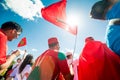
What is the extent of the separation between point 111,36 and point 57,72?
8.50 ft

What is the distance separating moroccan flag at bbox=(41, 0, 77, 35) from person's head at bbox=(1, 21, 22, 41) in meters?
1.25

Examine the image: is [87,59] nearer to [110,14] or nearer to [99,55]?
[99,55]

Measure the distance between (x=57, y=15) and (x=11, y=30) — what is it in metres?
1.97

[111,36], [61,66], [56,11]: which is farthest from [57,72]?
[56,11]

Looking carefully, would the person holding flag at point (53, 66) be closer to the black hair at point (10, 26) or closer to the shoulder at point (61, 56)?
the shoulder at point (61, 56)

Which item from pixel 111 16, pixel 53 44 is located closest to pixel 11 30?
pixel 53 44

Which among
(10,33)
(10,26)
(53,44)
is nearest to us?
(10,33)

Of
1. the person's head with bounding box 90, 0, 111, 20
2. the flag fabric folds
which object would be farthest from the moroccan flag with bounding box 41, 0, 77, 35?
the flag fabric folds

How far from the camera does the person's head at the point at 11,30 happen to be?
4.72m

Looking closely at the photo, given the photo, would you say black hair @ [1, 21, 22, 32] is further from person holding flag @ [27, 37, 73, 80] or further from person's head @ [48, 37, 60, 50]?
person holding flag @ [27, 37, 73, 80]

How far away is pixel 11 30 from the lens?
4797mm

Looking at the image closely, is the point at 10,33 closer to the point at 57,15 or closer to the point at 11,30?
the point at 11,30

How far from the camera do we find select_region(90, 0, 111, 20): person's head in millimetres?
1595

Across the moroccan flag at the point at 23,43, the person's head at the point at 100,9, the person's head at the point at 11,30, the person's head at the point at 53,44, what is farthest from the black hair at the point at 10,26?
the moroccan flag at the point at 23,43
